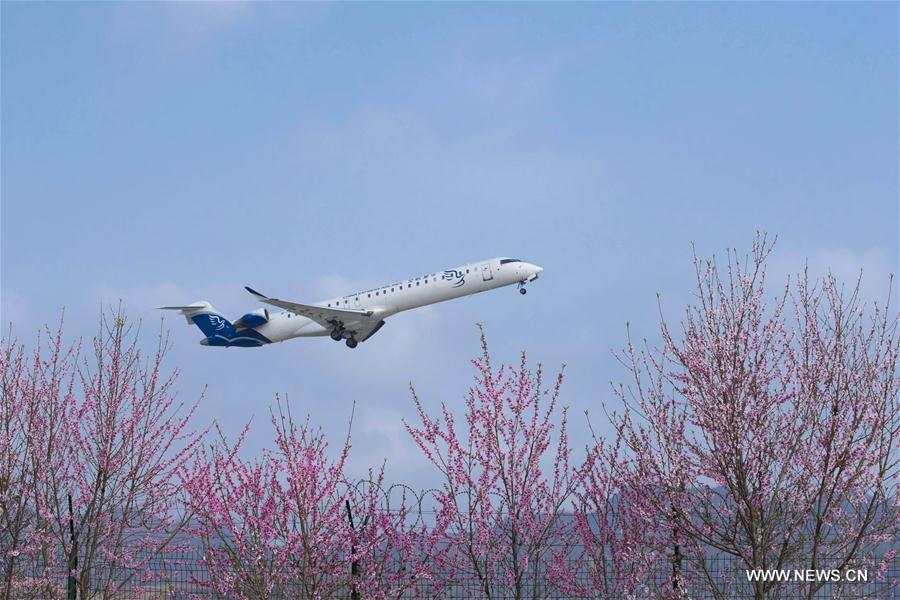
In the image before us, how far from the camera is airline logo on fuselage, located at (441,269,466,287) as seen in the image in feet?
168

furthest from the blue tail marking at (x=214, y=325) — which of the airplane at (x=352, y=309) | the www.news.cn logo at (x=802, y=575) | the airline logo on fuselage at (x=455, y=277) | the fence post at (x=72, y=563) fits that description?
the www.news.cn logo at (x=802, y=575)

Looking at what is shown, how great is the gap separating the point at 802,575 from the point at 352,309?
40956mm

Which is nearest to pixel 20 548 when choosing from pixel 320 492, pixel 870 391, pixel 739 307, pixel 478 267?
pixel 320 492

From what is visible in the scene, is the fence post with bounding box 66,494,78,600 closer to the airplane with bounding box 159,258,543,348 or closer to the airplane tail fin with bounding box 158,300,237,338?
the airplane with bounding box 159,258,543,348

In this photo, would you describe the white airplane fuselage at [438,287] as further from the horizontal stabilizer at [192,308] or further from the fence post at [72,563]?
the fence post at [72,563]

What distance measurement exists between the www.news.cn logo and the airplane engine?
157 ft

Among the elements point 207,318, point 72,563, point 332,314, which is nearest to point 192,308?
point 207,318

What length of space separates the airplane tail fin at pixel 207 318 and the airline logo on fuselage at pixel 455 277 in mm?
18795

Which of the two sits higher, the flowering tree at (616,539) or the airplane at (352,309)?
the airplane at (352,309)

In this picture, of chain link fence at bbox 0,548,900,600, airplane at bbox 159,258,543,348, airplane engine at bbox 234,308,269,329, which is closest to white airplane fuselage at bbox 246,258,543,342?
airplane at bbox 159,258,543,348

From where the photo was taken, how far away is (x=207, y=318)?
64.9 m

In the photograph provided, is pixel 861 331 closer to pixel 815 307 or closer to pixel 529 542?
pixel 815 307

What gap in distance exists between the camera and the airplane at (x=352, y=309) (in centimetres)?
5100

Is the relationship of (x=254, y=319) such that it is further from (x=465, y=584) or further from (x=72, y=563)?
(x=465, y=584)
